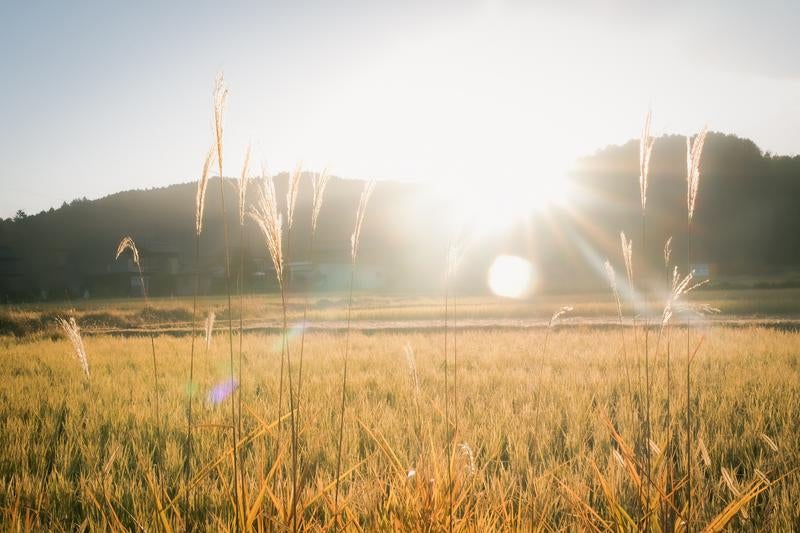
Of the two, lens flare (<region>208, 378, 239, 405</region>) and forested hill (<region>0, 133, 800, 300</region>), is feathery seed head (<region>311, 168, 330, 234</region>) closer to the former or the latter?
lens flare (<region>208, 378, 239, 405</region>)

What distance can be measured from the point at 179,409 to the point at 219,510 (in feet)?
8.35

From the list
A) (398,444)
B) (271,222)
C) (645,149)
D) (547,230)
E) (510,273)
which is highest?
(547,230)

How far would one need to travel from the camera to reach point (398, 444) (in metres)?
3.31

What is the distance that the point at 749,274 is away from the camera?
54.2 meters

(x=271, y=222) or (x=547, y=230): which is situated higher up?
(x=547, y=230)

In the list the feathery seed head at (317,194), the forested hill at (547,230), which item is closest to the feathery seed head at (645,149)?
the feathery seed head at (317,194)

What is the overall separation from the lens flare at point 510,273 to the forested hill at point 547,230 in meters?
1.40

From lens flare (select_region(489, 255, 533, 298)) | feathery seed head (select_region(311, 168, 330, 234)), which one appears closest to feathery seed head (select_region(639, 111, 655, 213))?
feathery seed head (select_region(311, 168, 330, 234))

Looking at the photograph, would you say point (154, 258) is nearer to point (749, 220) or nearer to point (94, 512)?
point (94, 512)

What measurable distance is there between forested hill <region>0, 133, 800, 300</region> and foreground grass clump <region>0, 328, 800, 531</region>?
149ft

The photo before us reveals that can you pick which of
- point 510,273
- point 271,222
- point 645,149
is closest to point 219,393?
point 271,222

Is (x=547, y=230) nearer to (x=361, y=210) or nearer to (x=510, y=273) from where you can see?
(x=510, y=273)

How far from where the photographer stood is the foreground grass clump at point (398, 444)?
2027 mm

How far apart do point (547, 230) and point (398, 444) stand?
70.8 metres
